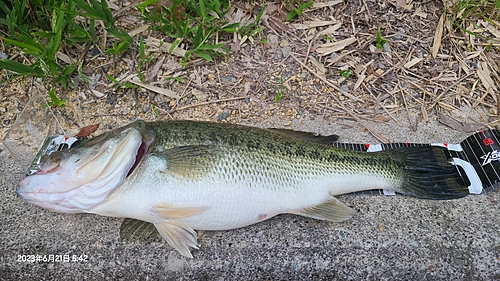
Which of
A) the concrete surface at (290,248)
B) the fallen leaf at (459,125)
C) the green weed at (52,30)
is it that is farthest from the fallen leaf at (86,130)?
the fallen leaf at (459,125)

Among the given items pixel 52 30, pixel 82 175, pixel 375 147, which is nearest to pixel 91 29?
pixel 52 30

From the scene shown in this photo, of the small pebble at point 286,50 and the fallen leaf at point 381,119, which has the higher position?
the small pebble at point 286,50

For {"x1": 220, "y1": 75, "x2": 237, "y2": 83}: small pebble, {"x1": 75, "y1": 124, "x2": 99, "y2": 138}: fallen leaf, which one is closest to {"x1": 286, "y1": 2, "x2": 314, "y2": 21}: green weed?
{"x1": 220, "y1": 75, "x2": 237, "y2": 83}: small pebble

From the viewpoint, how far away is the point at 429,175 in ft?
8.00

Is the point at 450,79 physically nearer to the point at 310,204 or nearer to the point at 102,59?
the point at 310,204

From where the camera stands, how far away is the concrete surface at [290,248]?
219 cm

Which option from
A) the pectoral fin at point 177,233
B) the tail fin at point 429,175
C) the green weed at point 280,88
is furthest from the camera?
the green weed at point 280,88

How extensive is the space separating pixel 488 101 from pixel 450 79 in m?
0.35

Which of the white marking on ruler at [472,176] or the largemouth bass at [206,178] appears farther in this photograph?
the white marking on ruler at [472,176]

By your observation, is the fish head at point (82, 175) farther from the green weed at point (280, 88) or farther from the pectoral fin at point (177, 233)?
the green weed at point (280, 88)

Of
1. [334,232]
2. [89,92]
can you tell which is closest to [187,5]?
[89,92]

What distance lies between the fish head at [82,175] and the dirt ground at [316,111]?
40 cm

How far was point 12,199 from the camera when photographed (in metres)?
2.49

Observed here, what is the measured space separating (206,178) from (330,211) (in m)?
0.80
